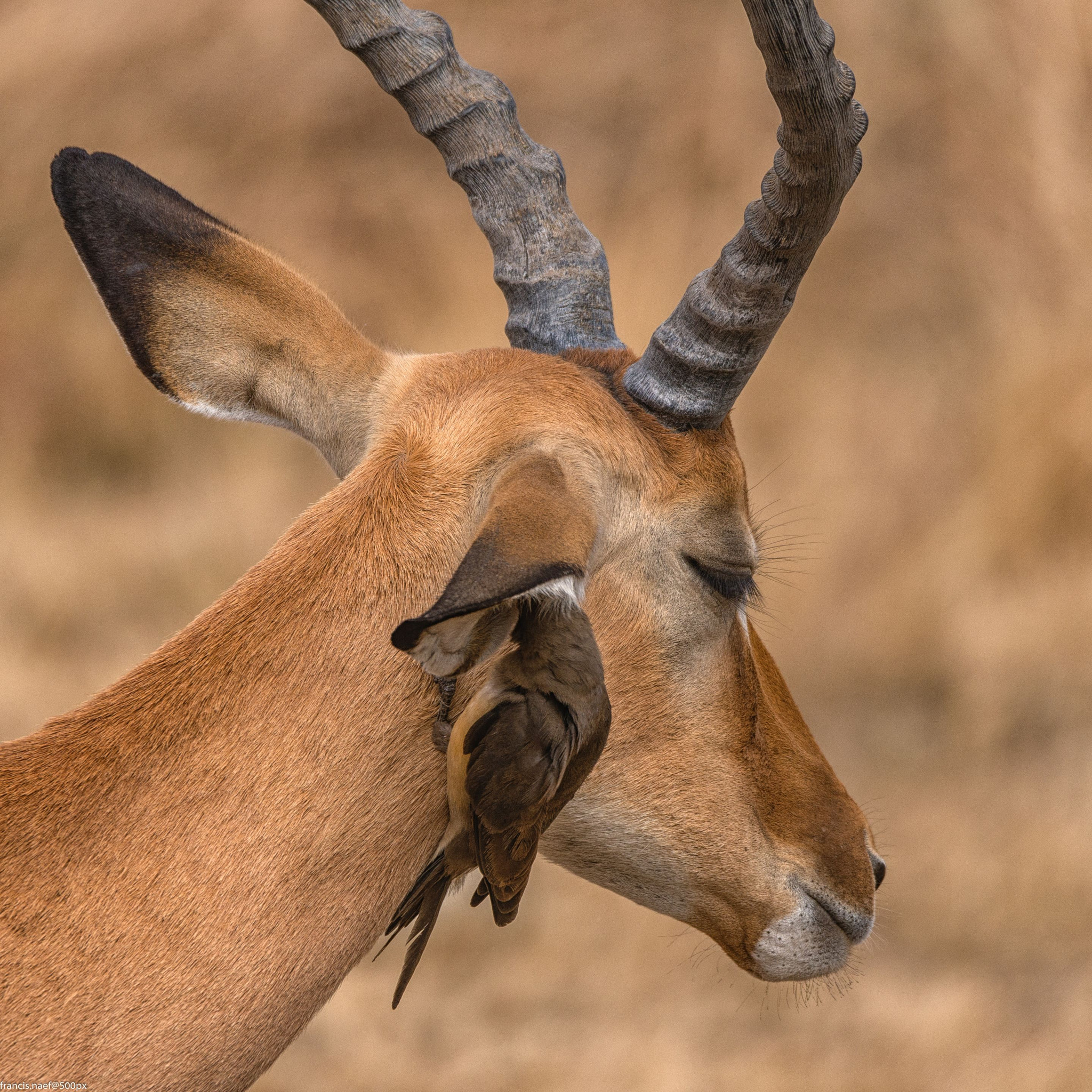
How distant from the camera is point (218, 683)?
182cm

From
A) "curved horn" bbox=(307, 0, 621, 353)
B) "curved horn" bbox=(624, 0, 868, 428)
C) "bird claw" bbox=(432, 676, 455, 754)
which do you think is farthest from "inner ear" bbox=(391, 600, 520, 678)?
"curved horn" bbox=(307, 0, 621, 353)

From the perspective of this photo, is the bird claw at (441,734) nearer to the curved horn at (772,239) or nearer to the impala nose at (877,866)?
the curved horn at (772,239)

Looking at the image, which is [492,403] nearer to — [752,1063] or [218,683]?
[218,683]

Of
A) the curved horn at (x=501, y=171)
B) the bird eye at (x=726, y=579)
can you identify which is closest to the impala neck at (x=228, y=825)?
the bird eye at (x=726, y=579)

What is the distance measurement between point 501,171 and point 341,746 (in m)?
1.16

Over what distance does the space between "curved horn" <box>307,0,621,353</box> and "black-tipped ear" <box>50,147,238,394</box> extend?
471 millimetres

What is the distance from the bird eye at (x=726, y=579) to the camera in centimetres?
204

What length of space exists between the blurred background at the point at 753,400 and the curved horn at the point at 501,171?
286cm

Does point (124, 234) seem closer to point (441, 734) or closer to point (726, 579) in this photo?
point (441, 734)

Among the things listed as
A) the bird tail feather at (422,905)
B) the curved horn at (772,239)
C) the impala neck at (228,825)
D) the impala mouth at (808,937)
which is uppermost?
the curved horn at (772,239)

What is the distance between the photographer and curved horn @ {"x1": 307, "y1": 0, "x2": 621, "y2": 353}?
2.31 meters

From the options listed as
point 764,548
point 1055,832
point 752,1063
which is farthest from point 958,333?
point 764,548

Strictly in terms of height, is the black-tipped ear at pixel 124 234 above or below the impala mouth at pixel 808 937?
above

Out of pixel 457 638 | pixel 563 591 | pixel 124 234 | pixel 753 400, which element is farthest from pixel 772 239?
pixel 753 400
